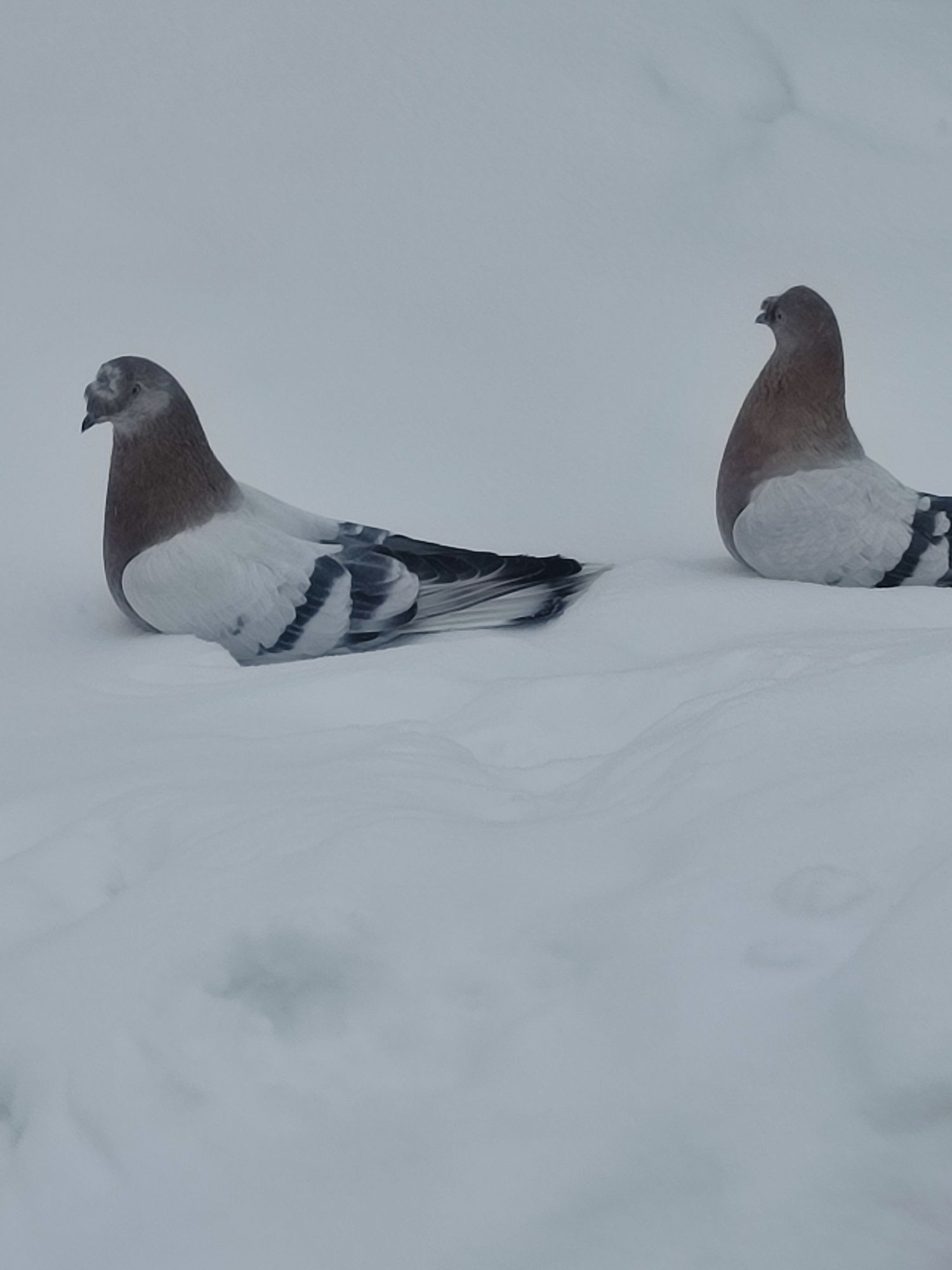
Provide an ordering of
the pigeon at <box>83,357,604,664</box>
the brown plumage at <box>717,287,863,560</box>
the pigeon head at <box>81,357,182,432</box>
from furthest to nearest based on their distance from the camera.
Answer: the brown plumage at <box>717,287,863,560</box> < the pigeon head at <box>81,357,182,432</box> < the pigeon at <box>83,357,604,664</box>

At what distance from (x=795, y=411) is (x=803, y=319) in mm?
203

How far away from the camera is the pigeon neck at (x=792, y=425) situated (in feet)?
11.6

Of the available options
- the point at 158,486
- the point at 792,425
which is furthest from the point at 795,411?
the point at 158,486

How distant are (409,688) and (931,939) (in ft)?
4.27

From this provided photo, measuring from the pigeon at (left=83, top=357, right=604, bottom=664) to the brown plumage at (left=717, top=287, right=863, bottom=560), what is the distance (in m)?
0.50

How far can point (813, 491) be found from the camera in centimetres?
345

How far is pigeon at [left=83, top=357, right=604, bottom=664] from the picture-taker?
3164mm

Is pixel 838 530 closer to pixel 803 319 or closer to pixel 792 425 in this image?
pixel 792 425

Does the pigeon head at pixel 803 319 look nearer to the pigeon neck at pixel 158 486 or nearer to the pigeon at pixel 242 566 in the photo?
the pigeon at pixel 242 566

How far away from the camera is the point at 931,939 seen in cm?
168

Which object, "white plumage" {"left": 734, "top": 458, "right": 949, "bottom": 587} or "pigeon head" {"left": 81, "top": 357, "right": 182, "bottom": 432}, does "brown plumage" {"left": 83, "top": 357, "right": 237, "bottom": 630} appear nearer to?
"pigeon head" {"left": 81, "top": 357, "right": 182, "bottom": 432}

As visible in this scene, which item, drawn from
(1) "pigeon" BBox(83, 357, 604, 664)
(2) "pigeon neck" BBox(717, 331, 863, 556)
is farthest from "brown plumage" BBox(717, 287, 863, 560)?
(1) "pigeon" BBox(83, 357, 604, 664)

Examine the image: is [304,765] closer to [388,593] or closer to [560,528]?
[388,593]

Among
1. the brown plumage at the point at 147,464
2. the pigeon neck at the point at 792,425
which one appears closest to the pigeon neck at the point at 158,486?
the brown plumage at the point at 147,464
